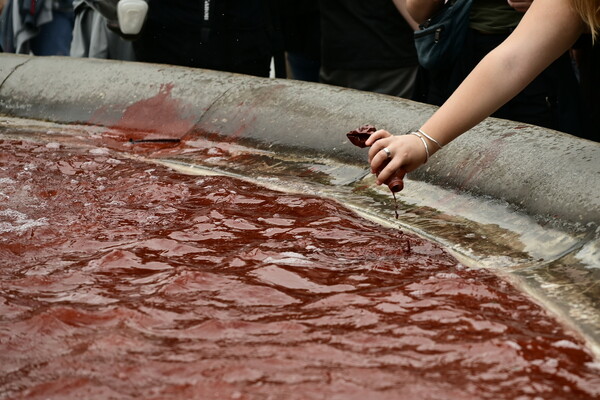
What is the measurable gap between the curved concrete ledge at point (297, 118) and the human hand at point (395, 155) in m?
0.63

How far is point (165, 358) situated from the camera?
2.24 metres

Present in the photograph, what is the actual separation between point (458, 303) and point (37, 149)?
8.86ft

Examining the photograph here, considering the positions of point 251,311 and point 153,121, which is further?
point 153,121

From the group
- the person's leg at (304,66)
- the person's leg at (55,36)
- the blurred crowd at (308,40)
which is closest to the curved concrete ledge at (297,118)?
the blurred crowd at (308,40)

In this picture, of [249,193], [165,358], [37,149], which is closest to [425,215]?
[249,193]

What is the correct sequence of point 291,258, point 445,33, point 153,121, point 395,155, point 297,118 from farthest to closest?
point 153,121 < point 297,118 < point 445,33 < point 291,258 < point 395,155

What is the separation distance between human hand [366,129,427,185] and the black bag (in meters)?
1.43

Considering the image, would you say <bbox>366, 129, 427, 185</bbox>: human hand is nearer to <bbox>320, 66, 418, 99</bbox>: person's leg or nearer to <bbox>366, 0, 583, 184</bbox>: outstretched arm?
<bbox>366, 0, 583, 184</bbox>: outstretched arm

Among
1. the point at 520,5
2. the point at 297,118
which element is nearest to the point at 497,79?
the point at 520,5

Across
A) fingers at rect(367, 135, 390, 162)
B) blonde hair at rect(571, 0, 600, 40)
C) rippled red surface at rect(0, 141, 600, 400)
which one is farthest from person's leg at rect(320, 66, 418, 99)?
blonde hair at rect(571, 0, 600, 40)

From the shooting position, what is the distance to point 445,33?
416cm

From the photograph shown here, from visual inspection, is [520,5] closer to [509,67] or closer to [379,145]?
[509,67]

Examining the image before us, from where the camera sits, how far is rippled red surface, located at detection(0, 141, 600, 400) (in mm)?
2131

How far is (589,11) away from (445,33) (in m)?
1.57
